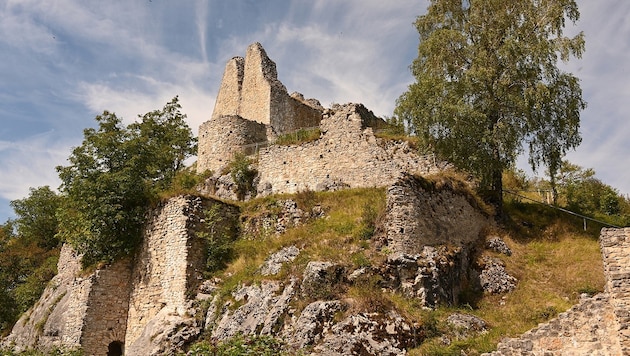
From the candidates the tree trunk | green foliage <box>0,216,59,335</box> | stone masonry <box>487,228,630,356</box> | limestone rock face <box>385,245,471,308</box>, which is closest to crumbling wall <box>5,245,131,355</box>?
green foliage <box>0,216,59,335</box>

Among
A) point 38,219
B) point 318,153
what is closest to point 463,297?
point 318,153

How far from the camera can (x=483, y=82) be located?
23250 mm

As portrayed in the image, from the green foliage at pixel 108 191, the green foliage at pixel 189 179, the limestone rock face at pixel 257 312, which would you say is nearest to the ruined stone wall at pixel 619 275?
the limestone rock face at pixel 257 312

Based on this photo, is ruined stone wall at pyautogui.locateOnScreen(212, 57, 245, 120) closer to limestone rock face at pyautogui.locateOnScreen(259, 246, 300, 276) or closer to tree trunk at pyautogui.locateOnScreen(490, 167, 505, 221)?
tree trunk at pyautogui.locateOnScreen(490, 167, 505, 221)

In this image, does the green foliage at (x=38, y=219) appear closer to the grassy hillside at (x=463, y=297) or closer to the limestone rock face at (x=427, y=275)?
the grassy hillside at (x=463, y=297)

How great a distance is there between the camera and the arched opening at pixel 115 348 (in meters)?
22.4

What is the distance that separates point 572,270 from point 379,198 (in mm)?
6681

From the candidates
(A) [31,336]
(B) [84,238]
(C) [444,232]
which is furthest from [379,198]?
(A) [31,336]

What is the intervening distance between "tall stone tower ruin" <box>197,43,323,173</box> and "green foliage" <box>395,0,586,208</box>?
1011cm

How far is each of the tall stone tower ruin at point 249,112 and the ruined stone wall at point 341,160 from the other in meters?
4.32

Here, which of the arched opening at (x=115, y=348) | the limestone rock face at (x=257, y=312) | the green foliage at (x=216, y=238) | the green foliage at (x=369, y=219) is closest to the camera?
the limestone rock face at (x=257, y=312)

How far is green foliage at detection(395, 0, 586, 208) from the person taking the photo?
2267 centimetres

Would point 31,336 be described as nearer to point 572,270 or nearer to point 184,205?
point 184,205

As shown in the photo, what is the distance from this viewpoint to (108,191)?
23.5m
